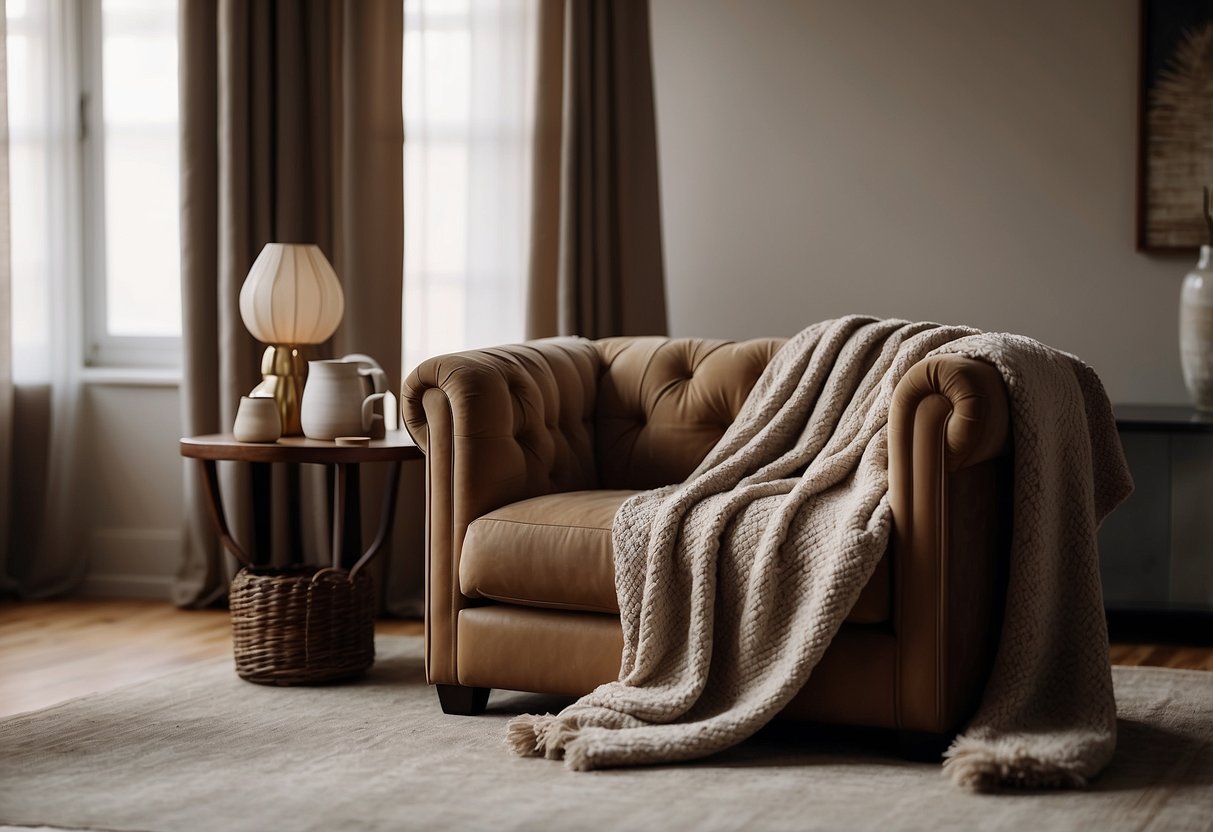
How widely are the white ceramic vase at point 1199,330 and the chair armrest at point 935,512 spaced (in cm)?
146

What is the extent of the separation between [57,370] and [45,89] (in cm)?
85

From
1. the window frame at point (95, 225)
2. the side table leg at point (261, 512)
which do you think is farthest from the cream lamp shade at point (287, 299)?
the window frame at point (95, 225)

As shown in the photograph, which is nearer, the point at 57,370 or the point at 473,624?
the point at 473,624

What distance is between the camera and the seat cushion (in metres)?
2.69

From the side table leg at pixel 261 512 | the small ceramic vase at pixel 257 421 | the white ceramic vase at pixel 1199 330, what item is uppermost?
the white ceramic vase at pixel 1199 330

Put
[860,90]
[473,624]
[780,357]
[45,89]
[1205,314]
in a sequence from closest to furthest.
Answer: [473,624]
[780,357]
[1205,314]
[860,90]
[45,89]

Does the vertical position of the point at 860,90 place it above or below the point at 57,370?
above

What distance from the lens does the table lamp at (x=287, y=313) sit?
346cm

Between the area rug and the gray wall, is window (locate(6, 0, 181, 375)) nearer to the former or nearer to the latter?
the gray wall

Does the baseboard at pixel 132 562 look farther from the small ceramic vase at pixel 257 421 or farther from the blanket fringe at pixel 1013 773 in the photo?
Answer: the blanket fringe at pixel 1013 773

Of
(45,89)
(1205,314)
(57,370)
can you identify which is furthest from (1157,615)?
(45,89)

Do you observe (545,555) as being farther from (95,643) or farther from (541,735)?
(95,643)

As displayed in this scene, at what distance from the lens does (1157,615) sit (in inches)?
147

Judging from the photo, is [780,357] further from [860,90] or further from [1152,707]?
[860,90]
